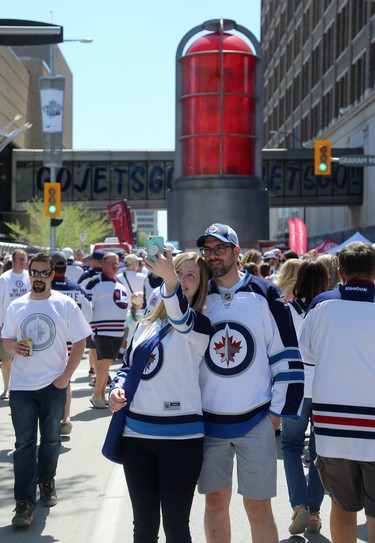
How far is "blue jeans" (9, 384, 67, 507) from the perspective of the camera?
20.2ft

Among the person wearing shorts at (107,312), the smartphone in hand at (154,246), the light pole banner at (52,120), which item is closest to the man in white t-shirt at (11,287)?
the person wearing shorts at (107,312)

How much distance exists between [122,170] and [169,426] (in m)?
51.9

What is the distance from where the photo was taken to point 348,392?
446 cm

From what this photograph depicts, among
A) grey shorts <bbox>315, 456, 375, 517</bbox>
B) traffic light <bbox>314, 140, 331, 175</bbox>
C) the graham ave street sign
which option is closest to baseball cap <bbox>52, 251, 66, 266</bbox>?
grey shorts <bbox>315, 456, 375, 517</bbox>

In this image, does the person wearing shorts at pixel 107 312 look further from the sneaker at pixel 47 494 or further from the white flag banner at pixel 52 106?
the white flag banner at pixel 52 106

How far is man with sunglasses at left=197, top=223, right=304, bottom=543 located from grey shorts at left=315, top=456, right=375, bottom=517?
0.30 meters

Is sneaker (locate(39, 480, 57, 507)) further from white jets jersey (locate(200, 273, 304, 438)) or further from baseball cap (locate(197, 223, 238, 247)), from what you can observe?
baseball cap (locate(197, 223, 238, 247))

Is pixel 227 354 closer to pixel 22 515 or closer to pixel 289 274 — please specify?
pixel 22 515

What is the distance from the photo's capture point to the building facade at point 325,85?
44250mm

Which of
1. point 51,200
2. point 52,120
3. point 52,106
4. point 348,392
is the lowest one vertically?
point 348,392

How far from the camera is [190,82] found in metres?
19.0

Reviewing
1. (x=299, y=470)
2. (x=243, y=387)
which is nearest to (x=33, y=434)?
(x=299, y=470)

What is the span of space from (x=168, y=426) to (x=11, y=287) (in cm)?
761

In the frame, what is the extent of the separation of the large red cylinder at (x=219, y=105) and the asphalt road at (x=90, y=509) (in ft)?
35.9
